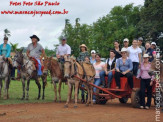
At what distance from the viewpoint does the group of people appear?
1178 centimetres

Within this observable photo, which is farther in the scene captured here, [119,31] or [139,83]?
[119,31]

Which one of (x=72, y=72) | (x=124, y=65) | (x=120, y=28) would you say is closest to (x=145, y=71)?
(x=124, y=65)

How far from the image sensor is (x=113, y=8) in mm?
55938

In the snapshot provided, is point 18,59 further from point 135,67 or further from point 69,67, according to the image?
point 135,67

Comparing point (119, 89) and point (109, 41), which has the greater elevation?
point (109, 41)

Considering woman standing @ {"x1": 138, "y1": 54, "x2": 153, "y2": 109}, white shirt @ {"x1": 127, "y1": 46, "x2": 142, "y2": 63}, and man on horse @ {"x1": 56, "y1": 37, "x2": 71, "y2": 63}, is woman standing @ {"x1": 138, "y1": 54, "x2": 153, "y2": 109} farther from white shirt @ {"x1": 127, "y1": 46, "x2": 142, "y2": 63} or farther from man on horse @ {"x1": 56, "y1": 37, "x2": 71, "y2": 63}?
man on horse @ {"x1": 56, "y1": 37, "x2": 71, "y2": 63}

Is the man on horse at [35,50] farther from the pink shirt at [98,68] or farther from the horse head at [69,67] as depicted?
the horse head at [69,67]

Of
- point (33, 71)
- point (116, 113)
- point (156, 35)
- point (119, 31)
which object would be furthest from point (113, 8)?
point (116, 113)

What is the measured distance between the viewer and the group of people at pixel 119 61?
1178cm

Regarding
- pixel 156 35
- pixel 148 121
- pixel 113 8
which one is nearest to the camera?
pixel 148 121

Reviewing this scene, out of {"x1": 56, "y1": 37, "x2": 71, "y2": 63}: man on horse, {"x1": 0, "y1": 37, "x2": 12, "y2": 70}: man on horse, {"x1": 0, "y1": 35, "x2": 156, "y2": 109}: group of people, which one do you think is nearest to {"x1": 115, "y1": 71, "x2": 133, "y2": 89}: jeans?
{"x1": 0, "y1": 35, "x2": 156, "y2": 109}: group of people

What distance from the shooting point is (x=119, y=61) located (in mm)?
12594

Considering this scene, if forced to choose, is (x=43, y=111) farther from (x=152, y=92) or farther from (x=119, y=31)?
(x=119, y=31)

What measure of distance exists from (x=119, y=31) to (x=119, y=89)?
39.8 meters
